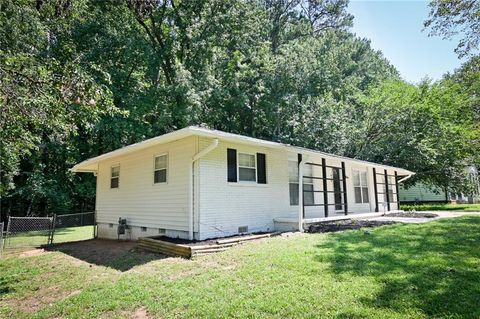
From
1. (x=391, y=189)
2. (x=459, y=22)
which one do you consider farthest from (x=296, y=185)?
(x=391, y=189)

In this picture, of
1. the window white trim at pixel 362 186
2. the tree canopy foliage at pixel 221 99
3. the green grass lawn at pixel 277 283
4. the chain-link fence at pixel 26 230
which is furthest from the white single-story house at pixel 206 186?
the tree canopy foliage at pixel 221 99

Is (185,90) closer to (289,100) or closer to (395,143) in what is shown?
(289,100)

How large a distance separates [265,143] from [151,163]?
389cm

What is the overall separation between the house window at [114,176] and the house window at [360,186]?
11.0 meters

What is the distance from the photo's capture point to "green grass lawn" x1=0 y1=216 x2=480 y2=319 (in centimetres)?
385

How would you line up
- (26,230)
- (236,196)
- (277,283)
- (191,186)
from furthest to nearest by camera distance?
(26,230)
(236,196)
(191,186)
(277,283)

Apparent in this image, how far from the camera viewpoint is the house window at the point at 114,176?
12.6 m

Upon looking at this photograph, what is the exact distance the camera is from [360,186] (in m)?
15.5

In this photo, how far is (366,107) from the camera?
22484 mm

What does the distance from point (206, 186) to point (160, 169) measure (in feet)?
7.12

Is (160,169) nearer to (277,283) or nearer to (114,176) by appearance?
(114,176)

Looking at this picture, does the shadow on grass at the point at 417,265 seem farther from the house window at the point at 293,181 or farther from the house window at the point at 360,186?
the house window at the point at 360,186

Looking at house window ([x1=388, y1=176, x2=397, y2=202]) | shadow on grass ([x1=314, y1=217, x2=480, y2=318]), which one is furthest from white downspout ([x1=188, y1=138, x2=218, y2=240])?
house window ([x1=388, y1=176, x2=397, y2=202])

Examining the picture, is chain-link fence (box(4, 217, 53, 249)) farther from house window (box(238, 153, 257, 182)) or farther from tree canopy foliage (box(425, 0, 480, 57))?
tree canopy foliage (box(425, 0, 480, 57))
